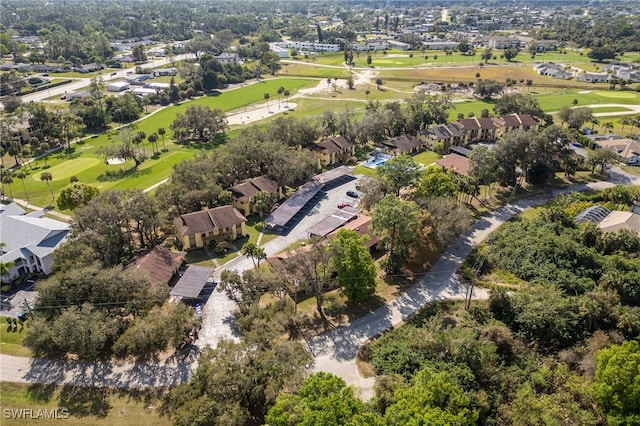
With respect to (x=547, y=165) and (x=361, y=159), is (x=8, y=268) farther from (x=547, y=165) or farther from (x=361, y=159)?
(x=547, y=165)

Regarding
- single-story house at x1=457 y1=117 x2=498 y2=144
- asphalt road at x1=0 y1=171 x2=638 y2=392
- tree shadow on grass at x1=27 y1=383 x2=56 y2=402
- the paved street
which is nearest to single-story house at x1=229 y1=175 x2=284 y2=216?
the paved street

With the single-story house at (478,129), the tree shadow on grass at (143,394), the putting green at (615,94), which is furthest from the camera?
the putting green at (615,94)

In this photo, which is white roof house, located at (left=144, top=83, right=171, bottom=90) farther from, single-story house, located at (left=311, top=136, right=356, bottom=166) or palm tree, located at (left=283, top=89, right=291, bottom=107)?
single-story house, located at (left=311, top=136, right=356, bottom=166)

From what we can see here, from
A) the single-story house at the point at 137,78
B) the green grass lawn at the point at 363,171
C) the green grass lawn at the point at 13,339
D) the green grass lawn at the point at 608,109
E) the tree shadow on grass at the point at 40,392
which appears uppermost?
the single-story house at the point at 137,78

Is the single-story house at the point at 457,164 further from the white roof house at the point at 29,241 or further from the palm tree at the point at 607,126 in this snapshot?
the white roof house at the point at 29,241

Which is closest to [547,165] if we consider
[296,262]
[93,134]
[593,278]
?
Answer: [593,278]

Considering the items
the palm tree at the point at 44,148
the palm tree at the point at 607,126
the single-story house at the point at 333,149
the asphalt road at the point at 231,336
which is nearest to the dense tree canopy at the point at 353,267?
the asphalt road at the point at 231,336

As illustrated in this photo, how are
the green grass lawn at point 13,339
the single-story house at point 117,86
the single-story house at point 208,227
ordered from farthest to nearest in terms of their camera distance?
the single-story house at point 117,86 → the single-story house at point 208,227 → the green grass lawn at point 13,339
